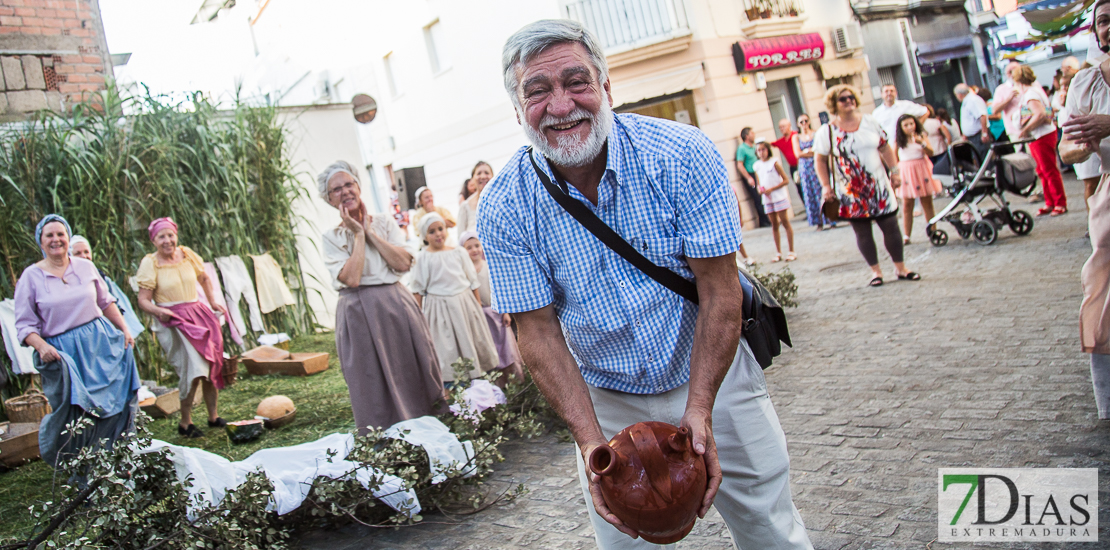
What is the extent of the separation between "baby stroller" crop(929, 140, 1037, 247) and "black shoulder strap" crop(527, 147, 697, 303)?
8048 mm

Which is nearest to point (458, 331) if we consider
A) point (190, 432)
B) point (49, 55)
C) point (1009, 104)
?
point (190, 432)

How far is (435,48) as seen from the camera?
22.3m

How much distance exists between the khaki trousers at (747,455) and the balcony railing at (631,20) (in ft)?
52.0

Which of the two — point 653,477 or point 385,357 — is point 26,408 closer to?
point 385,357

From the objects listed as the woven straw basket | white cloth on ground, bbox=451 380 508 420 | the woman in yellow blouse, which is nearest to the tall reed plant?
the woven straw basket

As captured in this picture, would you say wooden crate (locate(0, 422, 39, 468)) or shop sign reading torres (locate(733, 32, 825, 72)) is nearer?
wooden crate (locate(0, 422, 39, 468))

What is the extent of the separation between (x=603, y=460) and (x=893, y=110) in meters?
10.7

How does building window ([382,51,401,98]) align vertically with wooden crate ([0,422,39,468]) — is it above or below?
above

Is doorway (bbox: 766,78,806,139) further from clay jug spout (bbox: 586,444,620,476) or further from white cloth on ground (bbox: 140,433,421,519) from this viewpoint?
clay jug spout (bbox: 586,444,620,476)

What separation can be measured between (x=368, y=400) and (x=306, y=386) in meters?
3.04

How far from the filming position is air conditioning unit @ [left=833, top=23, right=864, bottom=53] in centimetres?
2053

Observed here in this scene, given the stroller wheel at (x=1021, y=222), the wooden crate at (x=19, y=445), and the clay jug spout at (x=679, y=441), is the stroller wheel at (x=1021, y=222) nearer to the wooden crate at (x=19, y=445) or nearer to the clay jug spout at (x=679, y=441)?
the clay jug spout at (x=679, y=441)

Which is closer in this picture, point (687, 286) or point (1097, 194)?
point (687, 286)

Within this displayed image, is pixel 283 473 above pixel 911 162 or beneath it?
beneath
